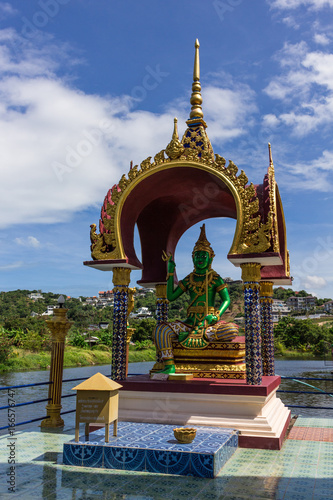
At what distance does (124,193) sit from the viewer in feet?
24.0

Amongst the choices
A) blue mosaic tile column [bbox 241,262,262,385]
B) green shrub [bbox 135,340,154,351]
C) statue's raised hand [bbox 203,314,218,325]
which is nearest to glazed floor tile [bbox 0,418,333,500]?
blue mosaic tile column [bbox 241,262,262,385]

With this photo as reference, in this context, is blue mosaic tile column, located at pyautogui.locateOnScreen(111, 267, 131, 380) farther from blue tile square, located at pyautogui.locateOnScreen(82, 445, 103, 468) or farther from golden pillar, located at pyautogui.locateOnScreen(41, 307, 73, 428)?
blue tile square, located at pyautogui.locateOnScreen(82, 445, 103, 468)

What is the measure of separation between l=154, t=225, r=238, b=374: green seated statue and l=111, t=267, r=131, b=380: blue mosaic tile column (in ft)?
1.90

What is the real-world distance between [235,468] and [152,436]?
3.51 ft

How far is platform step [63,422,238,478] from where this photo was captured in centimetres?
460

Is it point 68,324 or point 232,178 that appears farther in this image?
point 68,324

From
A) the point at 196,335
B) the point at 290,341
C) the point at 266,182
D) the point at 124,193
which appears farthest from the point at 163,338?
the point at 290,341

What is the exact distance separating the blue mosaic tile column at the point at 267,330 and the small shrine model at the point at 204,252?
0.03 metres

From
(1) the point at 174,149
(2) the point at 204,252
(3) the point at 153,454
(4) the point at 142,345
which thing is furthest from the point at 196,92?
(4) the point at 142,345

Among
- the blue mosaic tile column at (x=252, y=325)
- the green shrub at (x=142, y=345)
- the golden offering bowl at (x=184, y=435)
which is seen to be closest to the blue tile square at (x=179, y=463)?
the golden offering bowl at (x=184, y=435)

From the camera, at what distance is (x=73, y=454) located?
4914 mm

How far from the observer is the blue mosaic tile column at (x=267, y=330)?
28.3 feet

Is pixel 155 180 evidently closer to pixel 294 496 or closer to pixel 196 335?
pixel 196 335

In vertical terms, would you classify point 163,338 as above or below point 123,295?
below
